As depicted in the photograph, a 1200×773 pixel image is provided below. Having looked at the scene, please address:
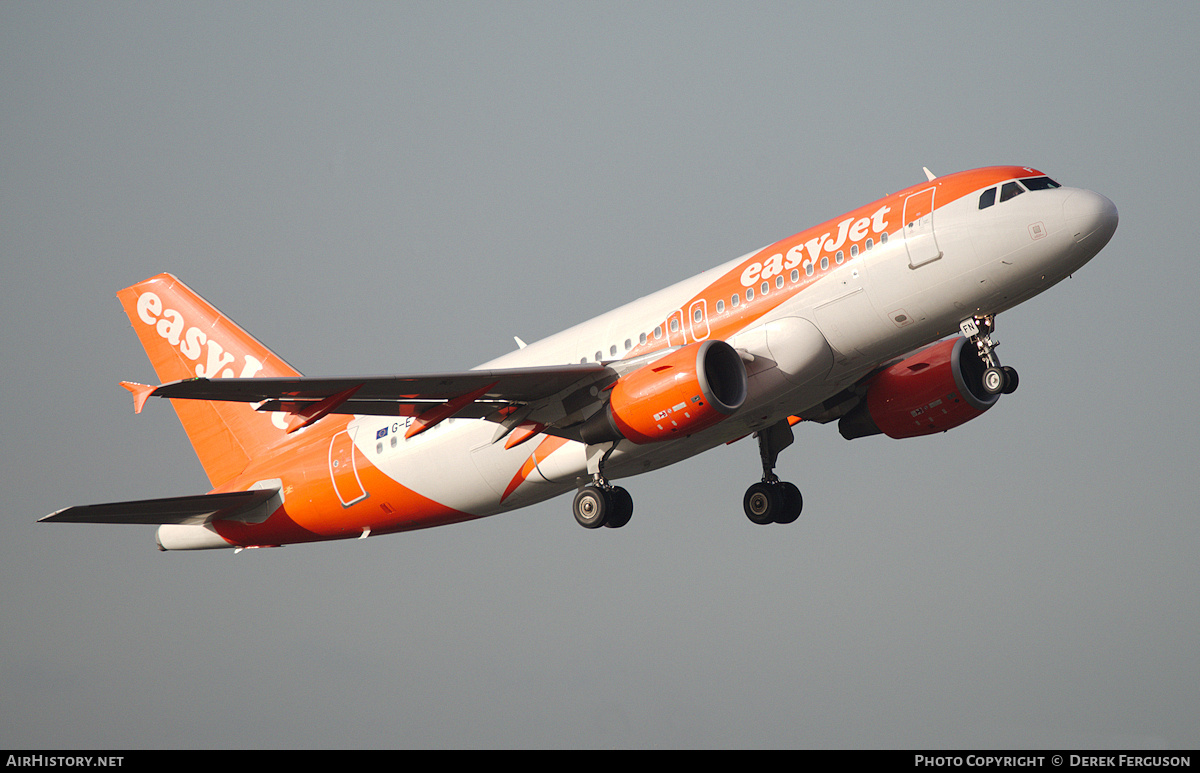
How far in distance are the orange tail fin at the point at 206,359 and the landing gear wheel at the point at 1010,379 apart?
18789 millimetres

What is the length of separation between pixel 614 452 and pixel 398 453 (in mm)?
5798

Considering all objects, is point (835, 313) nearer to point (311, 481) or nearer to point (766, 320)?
point (766, 320)

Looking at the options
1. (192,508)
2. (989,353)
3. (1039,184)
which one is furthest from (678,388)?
(192,508)

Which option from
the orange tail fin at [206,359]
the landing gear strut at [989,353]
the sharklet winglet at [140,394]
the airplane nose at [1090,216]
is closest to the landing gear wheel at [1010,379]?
the landing gear strut at [989,353]

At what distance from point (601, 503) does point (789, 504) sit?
22.6 ft

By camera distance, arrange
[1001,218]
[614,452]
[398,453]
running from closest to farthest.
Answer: [1001,218]
[614,452]
[398,453]

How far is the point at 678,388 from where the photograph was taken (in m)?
23.9

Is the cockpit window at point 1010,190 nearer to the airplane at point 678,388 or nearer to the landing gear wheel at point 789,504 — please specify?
the airplane at point 678,388

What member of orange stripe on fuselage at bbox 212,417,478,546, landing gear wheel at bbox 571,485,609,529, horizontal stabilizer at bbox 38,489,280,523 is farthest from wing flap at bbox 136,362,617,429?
horizontal stabilizer at bbox 38,489,280,523

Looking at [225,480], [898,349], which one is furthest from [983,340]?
[225,480]

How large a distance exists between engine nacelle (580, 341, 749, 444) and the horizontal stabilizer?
36.6ft

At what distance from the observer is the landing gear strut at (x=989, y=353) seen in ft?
81.0

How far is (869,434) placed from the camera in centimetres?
3100

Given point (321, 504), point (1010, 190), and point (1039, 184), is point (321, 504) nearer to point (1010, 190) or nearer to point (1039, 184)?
point (1010, 190)
